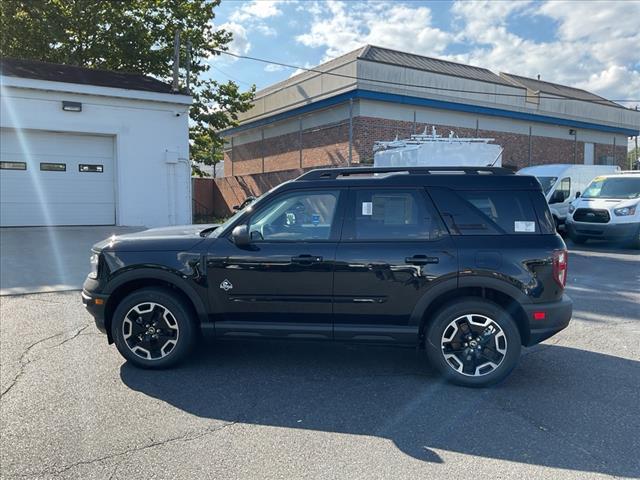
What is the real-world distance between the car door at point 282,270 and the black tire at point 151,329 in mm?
363

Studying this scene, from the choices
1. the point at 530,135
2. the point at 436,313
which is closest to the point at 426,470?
the point at 436,313

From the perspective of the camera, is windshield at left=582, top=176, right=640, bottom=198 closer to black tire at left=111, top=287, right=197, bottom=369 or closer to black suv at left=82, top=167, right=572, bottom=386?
black suv at left=82, top=167, right=572, bottom=386

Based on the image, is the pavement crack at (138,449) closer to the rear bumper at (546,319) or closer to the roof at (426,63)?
the rear bumper at (546,319)

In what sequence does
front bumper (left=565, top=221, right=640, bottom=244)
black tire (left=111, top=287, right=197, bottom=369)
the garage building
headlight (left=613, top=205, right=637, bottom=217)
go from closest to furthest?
black tire (left=111, top=287, right=197, bottom=369) → front bumper (left=565, top=221, right=640, bottom=244) → headlight (left=613, top=205, right=637, bottom=217) → the garage building

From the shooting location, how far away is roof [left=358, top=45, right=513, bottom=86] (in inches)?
985

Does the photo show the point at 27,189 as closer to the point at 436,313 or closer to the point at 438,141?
the point at 438,141

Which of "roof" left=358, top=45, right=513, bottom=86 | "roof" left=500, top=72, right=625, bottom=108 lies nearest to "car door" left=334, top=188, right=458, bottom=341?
"roof" left=358, top=45, right=513, bottom=86

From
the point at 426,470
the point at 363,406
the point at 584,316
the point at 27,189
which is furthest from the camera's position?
the point at 27,189

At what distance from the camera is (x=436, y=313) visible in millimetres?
4266

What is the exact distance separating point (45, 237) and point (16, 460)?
440 inches

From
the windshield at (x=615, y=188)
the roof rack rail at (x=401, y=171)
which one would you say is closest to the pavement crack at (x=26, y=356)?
the roof rack rail at (x=401, y=171)

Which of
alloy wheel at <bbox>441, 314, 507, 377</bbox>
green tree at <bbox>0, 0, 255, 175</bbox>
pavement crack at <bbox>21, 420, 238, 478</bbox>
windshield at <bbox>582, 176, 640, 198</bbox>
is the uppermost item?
green tree at <bbox>0, 0, 255, 175</bbox>

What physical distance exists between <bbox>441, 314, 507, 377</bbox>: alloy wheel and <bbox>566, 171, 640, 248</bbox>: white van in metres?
11.0

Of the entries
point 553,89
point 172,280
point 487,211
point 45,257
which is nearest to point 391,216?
point 487,211
